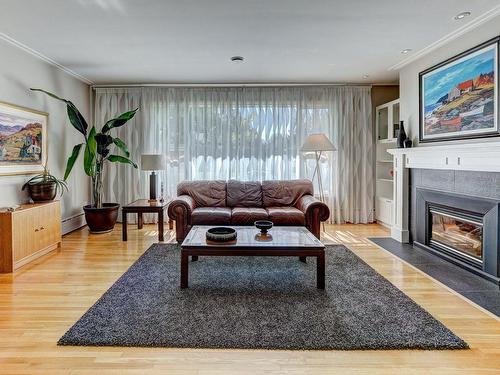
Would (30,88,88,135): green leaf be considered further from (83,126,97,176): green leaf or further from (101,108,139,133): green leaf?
(101,108,139,133): green leaf

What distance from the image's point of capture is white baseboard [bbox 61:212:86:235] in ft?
17.4

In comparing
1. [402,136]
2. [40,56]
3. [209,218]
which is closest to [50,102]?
[40,56]

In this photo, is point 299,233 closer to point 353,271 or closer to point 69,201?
point 353,271

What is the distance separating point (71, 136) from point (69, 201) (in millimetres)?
1055

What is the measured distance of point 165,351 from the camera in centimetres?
207

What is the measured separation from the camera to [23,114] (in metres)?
4.26

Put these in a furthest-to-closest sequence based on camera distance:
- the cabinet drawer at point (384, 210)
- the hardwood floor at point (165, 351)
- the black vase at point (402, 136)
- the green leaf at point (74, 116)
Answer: the cabinet drawer at point (384, 210), the green leaf at point (74, 116), the black vase at point (402, 136), the hardwood floor at point (165, 351)

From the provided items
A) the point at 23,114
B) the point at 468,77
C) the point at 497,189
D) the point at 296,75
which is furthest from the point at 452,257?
the point at 23,114

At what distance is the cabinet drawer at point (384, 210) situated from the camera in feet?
18.9

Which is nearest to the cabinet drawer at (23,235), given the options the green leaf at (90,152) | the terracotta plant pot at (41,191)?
the terracotta plant pot at (41,191)

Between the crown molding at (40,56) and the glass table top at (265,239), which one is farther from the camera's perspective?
the crown molding at (40,56)

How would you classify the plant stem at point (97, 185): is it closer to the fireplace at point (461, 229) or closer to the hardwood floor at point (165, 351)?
the hardwood floor at point (165, 351)

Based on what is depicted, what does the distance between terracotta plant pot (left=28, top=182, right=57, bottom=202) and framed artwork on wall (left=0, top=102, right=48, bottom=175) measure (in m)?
0.23

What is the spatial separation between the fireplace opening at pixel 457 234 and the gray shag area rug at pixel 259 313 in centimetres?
109
